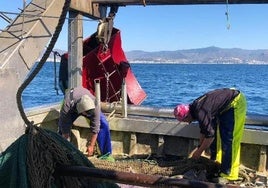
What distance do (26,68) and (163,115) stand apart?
2755 mm

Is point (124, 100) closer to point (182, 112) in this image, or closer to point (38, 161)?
point (182, 112)

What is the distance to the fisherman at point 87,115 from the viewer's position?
22.8 ft

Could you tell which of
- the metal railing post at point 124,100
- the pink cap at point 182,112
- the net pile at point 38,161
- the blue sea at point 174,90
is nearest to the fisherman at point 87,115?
the metal railing post at point 124,100

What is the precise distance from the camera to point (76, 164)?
9.03 feet

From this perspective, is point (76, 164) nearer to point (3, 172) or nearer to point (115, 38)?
point (3, 172)

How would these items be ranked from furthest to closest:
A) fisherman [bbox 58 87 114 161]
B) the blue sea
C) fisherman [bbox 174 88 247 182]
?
the blue sea → fisherman [bbox 58 87 114 161] → fisherman [bbox 174 88 247 182]

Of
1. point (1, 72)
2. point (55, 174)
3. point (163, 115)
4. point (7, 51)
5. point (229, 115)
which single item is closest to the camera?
point (55, 174)

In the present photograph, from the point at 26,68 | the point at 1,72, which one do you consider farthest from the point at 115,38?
the point at 1,72

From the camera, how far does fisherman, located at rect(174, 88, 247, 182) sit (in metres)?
6.30

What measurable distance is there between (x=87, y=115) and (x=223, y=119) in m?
2.03

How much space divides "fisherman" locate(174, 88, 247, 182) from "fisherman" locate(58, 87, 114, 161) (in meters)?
1.35

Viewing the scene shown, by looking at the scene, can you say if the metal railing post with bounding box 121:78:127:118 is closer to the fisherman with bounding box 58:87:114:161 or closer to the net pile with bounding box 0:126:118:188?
the fisherman with bounding box 58:87:114:161

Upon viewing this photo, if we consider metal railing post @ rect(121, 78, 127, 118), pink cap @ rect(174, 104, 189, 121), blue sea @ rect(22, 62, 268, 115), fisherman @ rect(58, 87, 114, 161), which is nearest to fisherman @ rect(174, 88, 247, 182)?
pink cap @ rect(174, 104, 189, 121)

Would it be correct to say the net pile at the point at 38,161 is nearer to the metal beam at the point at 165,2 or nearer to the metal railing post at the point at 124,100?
the metal beam at the point at 165,2
